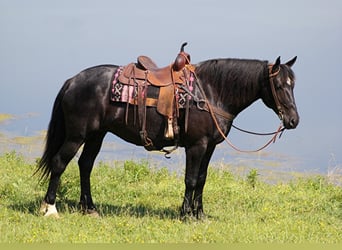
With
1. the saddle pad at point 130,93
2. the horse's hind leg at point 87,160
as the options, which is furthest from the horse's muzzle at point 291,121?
the horse's hind leg at point 87,160

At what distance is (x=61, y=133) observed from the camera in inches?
319

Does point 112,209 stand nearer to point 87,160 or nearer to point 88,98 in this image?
point 87,160

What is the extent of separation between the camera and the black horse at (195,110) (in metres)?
7.36

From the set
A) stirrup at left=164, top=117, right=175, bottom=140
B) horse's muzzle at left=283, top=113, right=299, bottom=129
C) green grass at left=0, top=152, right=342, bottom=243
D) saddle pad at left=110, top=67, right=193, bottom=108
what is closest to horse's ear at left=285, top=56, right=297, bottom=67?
horse's muzzle at left=283, top=113, right=299, bottom=129

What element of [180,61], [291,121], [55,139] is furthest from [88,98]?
[291,121]

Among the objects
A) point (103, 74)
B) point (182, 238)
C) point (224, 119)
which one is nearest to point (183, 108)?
point (224, 119)

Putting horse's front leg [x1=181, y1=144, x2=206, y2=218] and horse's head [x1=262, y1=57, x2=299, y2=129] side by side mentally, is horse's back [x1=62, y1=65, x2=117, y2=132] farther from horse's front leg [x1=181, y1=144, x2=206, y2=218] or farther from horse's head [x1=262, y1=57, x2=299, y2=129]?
horse's head [x1=262, y1=57, x2=299, y2=129]

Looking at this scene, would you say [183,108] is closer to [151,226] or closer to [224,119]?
[224,119]

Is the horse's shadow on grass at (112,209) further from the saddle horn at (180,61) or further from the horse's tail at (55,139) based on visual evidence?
the saddle horn at (180,61)

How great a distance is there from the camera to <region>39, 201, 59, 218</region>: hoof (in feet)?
24.9

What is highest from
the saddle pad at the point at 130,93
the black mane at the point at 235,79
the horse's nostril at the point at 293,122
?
the black mane at the point at 235,79

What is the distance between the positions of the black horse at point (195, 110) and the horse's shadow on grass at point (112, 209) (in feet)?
0.83

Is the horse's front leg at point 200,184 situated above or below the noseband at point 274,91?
below

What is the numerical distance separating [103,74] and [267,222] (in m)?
3.01
